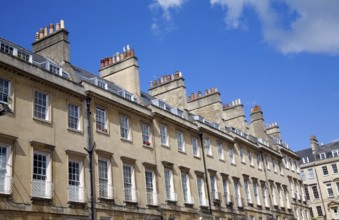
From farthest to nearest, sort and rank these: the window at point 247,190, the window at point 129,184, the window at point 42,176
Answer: the window at point 247,190 < the window at point 129,184 < the window at point 42,176

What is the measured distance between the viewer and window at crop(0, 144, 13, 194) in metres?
18.1

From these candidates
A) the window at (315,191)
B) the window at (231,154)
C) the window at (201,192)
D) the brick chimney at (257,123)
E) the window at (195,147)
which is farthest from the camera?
the window at (315,191)

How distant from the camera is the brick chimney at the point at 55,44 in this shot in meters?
26.1

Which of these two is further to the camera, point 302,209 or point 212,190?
point 302,209

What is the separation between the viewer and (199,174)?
33.3m

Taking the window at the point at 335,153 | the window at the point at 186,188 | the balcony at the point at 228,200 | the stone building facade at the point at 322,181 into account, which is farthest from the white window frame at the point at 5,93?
the window at the point at 335,153

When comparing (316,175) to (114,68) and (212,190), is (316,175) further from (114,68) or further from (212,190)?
(114,68)

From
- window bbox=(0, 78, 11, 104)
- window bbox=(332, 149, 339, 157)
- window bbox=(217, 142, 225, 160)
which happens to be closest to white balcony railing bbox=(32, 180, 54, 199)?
window bbox=(0, 78, 11, 104)

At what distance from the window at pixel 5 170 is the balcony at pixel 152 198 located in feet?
33.7

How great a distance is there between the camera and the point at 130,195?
2539 centimetres

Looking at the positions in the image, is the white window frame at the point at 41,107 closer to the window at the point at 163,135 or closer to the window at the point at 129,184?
the window at the point at 129,184

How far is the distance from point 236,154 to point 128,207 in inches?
714

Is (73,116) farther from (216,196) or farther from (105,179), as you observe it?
(216,196)

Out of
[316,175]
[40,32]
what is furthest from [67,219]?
[316,175]
